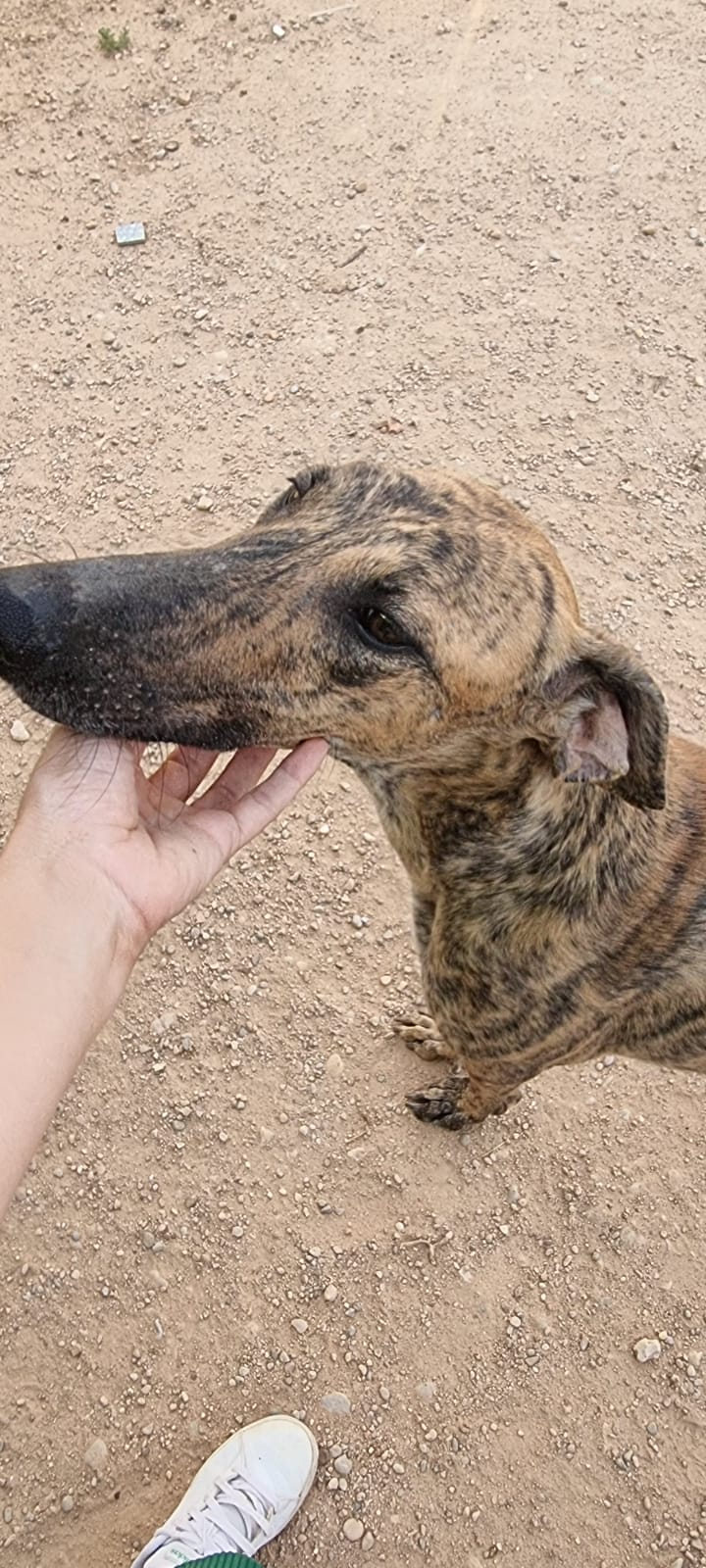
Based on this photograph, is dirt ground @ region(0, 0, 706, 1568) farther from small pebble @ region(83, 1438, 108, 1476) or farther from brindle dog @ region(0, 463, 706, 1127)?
brindle dog @ region(0, 463, 706, 1127)

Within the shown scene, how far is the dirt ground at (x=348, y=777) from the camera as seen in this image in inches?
165

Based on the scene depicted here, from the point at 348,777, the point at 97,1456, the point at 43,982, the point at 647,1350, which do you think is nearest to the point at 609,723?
the point at 43,982

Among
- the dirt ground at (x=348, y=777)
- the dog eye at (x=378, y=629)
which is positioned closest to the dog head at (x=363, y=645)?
the dog eye at (x=378, y=629)

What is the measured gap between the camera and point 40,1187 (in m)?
4.53

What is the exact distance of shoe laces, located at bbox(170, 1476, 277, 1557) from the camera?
385cm

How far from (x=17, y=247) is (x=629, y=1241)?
→ 6.67 metres

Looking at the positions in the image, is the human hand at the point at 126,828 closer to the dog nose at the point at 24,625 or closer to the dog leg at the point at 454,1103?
the dog nose at the point at 24,625

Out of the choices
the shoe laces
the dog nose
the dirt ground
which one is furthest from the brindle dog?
the shoe laces

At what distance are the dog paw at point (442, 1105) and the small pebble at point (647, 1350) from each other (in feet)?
3.47

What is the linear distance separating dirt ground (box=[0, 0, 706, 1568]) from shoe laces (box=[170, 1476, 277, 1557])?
204 mm

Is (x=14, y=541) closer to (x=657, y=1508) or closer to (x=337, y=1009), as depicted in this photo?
(x=337, y=1009)

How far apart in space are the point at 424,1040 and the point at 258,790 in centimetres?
187

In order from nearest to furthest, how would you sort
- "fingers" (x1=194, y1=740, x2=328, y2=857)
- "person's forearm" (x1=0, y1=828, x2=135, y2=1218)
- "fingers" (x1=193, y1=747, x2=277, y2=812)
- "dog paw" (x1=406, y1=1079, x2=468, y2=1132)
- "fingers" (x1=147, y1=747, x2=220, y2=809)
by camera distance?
"person's forearm" (x1=0, y1=828, x2=135, y2=1218) < "fingers" (x1=194, y1=740, x2=328, y2=857) < "fingers" (x1=193, y1=747, x2=277, y2=812) < "fingers" (x1=147, y1=747, x2=220, y2=809) < "dog paw" (x1=406, y1=1079, x2=468, y2=1132)

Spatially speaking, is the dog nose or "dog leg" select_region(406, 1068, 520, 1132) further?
"dog leg" select_region(406, 1068, 520, 1132)
